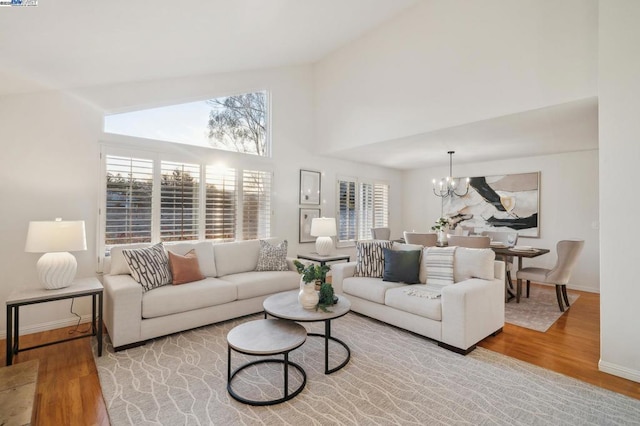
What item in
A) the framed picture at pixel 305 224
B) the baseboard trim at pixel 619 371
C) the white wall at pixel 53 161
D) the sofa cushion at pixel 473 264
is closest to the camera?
the baseboard trim at pixel 619 371

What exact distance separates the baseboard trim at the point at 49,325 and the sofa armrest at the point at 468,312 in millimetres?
3990

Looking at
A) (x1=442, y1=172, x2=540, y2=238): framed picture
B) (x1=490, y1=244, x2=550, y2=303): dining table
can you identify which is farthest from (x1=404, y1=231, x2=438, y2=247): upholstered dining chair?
(x1=442, y1=172, x2=540, y2=238): framed picture

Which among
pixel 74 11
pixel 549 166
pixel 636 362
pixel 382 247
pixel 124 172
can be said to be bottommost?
pixel 636 362

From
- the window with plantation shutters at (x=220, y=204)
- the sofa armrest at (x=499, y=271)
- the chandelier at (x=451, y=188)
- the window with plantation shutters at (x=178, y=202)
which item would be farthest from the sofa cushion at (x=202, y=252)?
the chandelier at (x=451, y=188)

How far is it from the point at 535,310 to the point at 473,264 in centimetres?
162

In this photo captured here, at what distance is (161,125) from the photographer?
4.10 metres

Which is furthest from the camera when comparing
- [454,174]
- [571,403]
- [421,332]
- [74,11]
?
[454,174]

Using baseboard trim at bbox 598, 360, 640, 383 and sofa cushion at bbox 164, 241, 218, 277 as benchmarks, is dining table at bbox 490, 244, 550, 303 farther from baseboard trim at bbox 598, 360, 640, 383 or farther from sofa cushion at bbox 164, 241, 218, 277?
sofa cushion at bbox 164, 241, 218, 277

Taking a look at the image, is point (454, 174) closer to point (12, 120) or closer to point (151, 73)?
point (151, 73)

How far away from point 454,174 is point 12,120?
281 inches

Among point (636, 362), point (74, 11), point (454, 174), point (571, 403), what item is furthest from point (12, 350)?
point (454, 174)

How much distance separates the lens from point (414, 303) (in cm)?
303

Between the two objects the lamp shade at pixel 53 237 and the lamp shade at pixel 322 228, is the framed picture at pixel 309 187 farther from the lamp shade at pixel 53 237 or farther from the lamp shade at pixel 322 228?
the lamp shade at pixel 53 237

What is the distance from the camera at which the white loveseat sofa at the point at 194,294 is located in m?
2.79
